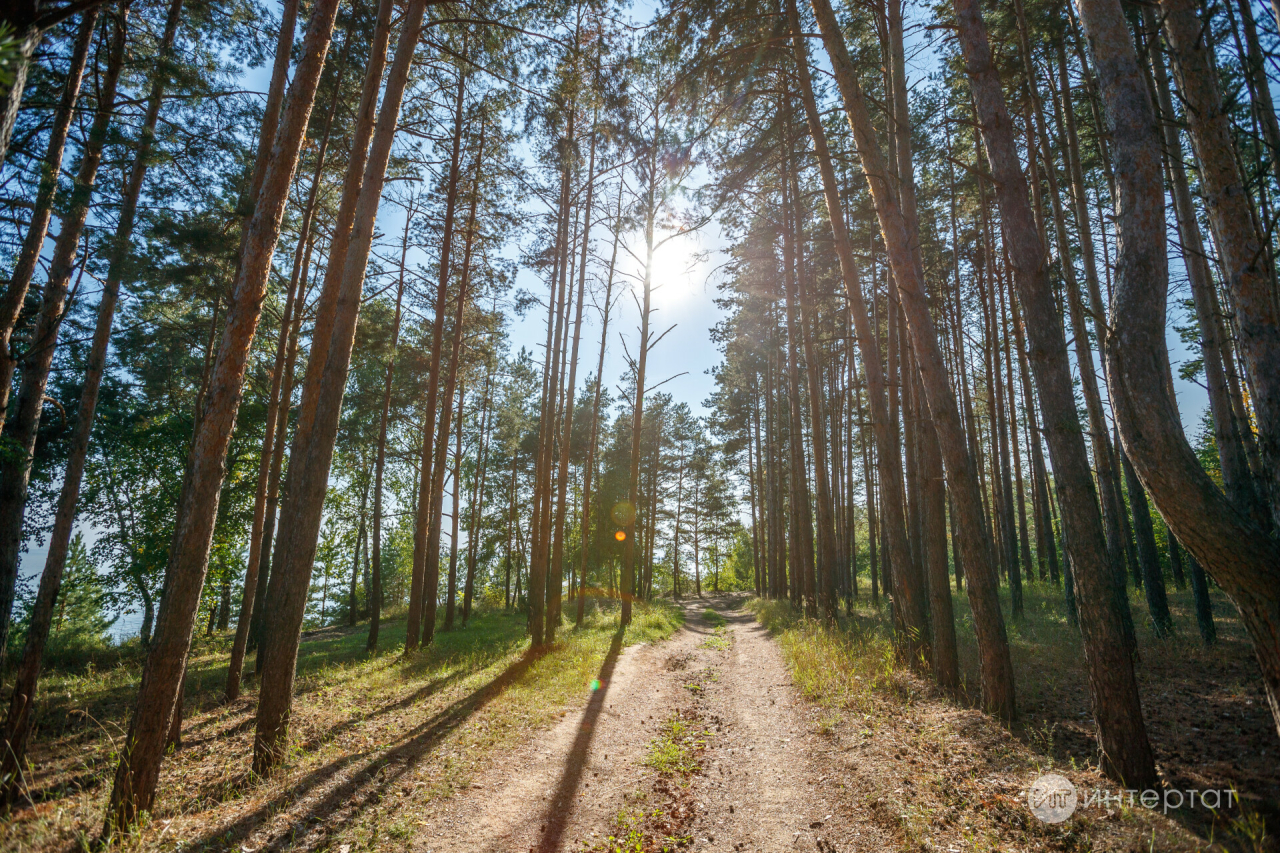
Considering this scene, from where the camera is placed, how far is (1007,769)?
4195 mm

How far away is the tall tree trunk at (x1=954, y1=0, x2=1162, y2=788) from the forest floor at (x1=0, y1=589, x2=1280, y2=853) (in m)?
0.36

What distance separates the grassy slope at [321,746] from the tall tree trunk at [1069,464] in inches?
226

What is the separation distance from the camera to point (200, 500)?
4.50 metres

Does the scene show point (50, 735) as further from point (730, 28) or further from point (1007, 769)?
point (730, 28)

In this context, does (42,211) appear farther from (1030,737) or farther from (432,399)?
(1030,737)

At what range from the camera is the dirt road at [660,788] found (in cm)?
400

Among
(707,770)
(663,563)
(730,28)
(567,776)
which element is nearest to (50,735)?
(567,776)

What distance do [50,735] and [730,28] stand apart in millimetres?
14664

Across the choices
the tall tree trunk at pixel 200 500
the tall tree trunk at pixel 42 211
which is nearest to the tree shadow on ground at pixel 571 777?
the tall tree trunk at pixel 200 500

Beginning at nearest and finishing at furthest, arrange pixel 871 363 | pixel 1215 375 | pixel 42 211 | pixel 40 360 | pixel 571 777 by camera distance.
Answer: pixel 571 777 → pixel 42 211 → pixel 40 360 → pixel 1215 375 → pixel 871 363

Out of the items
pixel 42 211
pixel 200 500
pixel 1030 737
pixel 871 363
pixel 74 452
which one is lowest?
pixel 1030 737

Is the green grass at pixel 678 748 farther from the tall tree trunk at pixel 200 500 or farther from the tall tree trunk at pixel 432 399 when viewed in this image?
the tall tree trunk at pixel 432 399

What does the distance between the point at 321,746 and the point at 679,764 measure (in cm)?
425

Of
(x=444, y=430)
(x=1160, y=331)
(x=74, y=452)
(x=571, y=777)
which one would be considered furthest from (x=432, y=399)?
(x=1160, y=331)
